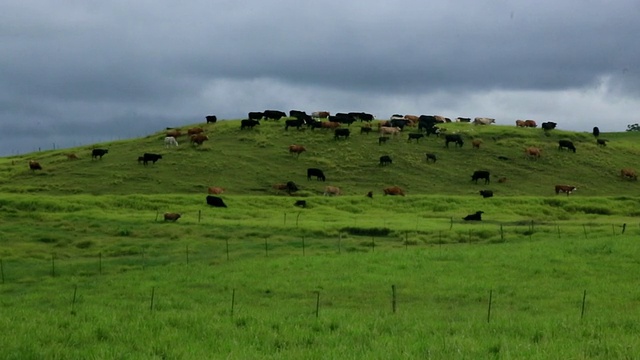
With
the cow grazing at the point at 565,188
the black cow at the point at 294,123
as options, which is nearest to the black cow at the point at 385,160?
the black cow at the point at 294,123

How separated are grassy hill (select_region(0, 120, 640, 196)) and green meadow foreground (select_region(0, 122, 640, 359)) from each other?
339 mm

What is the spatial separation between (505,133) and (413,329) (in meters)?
84.5

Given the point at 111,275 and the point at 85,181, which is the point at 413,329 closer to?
the point at 111,275

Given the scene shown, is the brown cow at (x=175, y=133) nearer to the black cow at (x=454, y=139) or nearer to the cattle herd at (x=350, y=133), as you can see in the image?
the cattle herd at (x=350, y=133)

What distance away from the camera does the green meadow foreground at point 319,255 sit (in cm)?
1276

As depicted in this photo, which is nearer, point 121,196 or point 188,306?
point 188,306

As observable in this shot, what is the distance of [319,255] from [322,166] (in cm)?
4303

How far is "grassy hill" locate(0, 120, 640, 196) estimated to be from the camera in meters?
68.9

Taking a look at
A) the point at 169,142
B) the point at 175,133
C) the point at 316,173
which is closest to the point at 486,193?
the point at 316,173

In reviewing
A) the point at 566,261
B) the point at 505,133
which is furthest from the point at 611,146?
the point at 566,261

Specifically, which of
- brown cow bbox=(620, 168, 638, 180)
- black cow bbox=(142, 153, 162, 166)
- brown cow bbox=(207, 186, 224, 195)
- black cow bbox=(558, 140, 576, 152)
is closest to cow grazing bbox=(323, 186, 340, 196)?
brown cow bbox=(207, 186, 224, 195)

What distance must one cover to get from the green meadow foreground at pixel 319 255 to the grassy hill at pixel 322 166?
34cm

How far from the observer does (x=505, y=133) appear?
312 feet

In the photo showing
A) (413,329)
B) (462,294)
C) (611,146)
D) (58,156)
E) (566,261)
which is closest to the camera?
(413,329)
